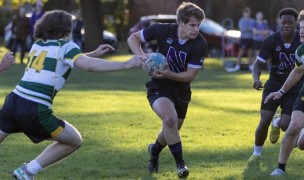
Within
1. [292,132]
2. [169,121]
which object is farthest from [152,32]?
[292,132]

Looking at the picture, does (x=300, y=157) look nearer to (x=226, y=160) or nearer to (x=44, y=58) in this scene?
(x=226, y=160)

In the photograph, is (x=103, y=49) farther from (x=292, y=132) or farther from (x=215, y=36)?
(x=215, y=36)

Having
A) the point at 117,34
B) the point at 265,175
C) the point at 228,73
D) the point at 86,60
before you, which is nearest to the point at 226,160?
the point at 265,175

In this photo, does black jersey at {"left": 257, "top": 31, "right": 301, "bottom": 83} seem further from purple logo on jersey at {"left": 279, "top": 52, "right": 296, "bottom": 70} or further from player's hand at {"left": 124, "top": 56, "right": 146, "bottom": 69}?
player's hand at {"left": 124, "top": 56, "right": 146, "bottom": 69}

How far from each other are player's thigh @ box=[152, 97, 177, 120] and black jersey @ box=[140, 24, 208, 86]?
0.80 feet

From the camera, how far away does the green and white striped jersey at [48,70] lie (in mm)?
7008

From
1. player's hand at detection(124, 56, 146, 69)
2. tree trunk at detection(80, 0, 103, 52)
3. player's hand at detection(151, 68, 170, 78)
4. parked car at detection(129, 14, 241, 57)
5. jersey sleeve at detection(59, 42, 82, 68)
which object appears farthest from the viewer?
tree trunk at detection(80, 0, 103, 52)

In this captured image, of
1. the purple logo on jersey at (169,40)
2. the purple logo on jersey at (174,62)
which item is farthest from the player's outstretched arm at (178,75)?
the purple logo on jersey at (169,40)

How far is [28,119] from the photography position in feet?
22.9

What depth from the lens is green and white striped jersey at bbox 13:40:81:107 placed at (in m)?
7.01

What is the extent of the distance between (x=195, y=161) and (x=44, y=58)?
10.1 feet

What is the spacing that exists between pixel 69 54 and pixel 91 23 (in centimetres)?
2848

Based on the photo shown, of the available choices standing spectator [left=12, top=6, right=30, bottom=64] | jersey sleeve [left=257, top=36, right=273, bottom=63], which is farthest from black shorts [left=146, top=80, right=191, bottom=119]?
standing spectator [left=12, top=6, right=30, bottom=64]

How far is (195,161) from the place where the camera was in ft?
31.1
